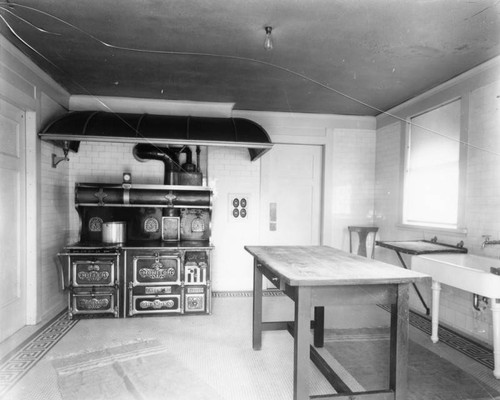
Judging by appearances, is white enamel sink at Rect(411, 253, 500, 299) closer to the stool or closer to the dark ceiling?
the stool

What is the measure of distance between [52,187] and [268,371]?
3.68m

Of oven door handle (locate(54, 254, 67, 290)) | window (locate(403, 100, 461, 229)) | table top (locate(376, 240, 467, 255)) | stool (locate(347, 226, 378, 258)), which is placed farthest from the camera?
stool (locate(347, 226, 378, 258))

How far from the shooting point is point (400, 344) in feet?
8.01

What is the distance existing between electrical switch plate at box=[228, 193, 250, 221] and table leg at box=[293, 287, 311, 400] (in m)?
3.73

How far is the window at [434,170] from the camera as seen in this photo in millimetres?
4457

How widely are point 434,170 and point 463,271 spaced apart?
Answer: 1.87m

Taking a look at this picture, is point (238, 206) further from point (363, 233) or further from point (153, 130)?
point (363, 233)

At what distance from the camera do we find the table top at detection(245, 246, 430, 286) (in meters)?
2.29

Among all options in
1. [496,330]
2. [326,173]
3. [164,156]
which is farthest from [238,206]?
[496,330]

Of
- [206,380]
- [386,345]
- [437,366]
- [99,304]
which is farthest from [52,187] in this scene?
[437,366]

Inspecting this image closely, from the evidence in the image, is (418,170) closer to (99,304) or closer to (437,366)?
(437,366)

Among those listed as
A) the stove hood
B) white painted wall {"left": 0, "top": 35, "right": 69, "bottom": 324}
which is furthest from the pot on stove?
the stove hood

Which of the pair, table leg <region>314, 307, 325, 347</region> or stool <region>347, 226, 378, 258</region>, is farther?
stool <region>347, 226, 378, 258</region>

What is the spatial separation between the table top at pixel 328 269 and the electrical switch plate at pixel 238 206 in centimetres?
255
